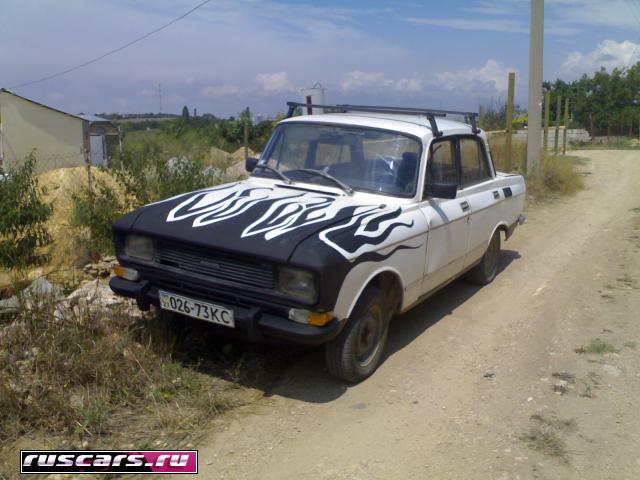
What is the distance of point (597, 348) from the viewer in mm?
5234

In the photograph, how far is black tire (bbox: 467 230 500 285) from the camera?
23.0 ft

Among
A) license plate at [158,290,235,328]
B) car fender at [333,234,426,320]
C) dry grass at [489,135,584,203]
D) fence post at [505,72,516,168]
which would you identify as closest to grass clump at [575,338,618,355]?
car fender at [333,234,426,320]

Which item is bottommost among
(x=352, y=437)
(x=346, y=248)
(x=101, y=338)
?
(x=352, y=437)

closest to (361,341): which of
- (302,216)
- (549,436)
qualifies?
(302,216)

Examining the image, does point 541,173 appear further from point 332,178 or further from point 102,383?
point 102,383

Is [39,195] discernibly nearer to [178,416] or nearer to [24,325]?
[24,325]

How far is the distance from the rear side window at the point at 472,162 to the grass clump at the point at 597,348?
1836mm

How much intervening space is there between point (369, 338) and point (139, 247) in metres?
1.79

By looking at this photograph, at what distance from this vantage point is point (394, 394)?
4434 mm

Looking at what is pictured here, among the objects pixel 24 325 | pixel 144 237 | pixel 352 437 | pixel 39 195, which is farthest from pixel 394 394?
pixel 39 195

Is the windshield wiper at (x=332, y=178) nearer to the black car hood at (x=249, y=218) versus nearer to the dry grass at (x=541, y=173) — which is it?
the black car hood at (x=249, y=218)

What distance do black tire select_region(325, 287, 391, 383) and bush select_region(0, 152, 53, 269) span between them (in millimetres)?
4341

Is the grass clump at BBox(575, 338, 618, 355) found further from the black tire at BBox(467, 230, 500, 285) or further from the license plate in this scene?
the license plate

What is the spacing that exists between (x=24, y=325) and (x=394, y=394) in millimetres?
2674
